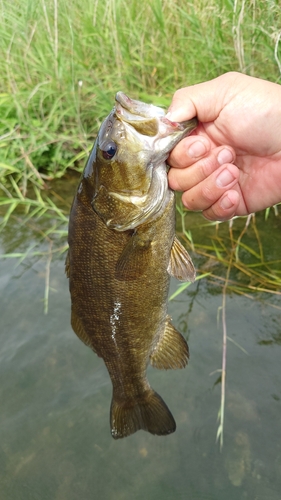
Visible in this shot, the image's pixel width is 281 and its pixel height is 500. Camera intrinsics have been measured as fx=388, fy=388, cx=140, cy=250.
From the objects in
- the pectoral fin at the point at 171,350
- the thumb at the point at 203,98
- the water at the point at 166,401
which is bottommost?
the water at the point at 166,401

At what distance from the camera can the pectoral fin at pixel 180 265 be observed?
67.0 inches

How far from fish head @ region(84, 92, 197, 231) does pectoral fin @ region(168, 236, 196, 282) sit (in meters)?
0.23

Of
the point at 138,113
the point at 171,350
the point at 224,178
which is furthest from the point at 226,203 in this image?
the point at 171,350

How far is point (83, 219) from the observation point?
1.62 meters

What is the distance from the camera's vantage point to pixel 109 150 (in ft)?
5.01

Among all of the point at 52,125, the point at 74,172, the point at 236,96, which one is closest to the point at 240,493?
the point at 236,96

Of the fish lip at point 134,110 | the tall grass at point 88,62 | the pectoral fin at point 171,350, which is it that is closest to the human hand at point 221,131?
the fish lip at point 134,110

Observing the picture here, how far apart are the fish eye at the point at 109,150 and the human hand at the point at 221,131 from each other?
25 centimetres

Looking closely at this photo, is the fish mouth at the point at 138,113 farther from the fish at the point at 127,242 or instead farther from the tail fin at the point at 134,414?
the tail fin at the point at 134,414

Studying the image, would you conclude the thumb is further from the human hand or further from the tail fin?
the tail fin

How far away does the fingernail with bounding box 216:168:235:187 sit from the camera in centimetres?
166

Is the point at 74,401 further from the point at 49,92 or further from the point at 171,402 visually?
the point at 49,92

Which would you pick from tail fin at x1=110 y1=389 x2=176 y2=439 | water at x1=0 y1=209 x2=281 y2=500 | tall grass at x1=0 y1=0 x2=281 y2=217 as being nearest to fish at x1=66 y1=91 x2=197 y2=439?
tail fin at x1=110 y1=389 x2=176 y2=439

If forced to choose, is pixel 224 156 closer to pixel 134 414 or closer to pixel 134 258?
pixel 134 258
